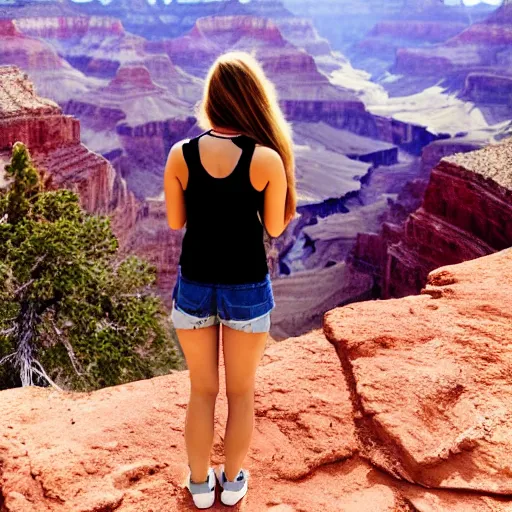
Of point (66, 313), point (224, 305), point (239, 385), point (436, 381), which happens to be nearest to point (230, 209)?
point (224, 305)

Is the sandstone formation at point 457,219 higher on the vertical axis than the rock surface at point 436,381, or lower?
lower

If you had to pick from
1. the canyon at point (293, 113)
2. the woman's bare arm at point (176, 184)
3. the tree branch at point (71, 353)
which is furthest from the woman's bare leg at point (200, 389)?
the canyon at point (293, 113)

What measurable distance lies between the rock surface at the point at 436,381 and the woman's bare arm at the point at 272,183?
166 centimetres

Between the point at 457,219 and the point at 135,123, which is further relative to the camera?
the point at 135,123

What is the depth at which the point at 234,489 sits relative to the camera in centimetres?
337

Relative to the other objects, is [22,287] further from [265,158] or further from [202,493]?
[265,158]

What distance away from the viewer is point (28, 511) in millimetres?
3318

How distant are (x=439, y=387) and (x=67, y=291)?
5724mm

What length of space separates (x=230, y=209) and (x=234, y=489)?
1.57 meters

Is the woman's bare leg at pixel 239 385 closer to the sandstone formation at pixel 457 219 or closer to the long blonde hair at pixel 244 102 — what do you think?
the long blonde hair at pixel 244 102

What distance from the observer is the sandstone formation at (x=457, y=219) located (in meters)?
16.1

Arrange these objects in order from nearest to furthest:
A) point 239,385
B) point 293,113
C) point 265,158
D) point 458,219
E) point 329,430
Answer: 1. point 265,158
2. point 239,385
3. point 329,430
4. point 458,219
5. point 293,113

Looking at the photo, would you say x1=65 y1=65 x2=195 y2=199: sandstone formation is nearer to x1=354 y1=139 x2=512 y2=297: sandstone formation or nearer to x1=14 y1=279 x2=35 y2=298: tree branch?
x1=354 y1=139 x2=512 y2=297: sandstone formation

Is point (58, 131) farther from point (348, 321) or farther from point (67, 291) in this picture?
point (348, 321)
